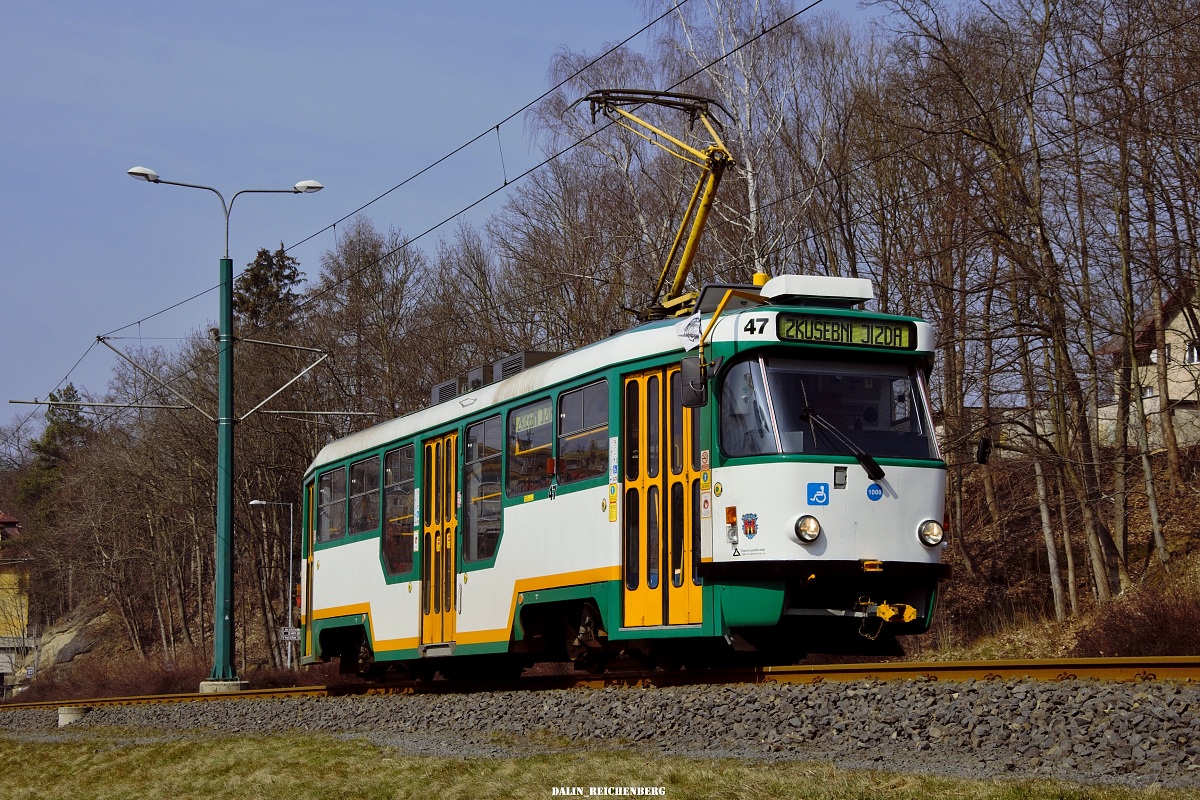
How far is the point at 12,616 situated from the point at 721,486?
244 feet

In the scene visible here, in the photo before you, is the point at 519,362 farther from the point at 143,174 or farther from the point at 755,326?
the point at 143,174

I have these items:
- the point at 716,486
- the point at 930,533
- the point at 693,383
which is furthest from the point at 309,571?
the point at 930,533

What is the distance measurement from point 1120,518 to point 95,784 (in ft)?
55.7

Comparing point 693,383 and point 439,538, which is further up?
point 693,383

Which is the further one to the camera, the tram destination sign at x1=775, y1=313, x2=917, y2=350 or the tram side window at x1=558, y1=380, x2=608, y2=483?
the tram side window at x1=558, y1=380, x2=608, y2=483

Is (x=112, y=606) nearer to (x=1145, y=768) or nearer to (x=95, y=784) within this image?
(x=95, y=784)

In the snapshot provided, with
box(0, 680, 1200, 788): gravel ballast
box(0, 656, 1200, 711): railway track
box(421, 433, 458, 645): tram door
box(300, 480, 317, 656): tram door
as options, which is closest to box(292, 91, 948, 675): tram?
box(0, 656, 1200, 711): railway track

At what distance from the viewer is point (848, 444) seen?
39.3 ft

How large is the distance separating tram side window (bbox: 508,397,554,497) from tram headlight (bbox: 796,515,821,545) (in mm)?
3144

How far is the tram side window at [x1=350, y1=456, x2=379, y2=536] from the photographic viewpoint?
1820cm

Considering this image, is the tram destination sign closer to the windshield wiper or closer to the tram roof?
the tram roof

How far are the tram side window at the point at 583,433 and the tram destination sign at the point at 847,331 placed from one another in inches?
76.6

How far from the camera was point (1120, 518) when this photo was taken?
23.5 meters

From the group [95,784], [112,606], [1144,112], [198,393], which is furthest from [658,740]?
[112,606]
